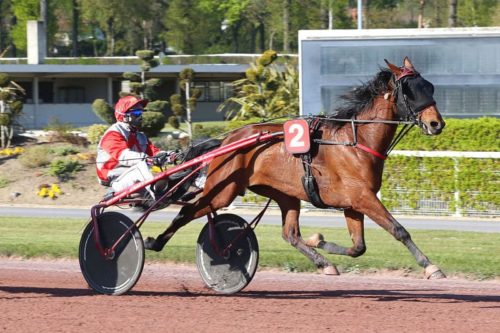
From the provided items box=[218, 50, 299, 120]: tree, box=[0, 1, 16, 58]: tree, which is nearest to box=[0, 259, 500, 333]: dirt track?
box=[218, 50, 299, 120]: tree

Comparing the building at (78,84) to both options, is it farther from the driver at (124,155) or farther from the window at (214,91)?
the driver at (124,155)

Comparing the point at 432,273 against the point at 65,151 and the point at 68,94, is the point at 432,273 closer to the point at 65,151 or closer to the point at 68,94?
the point at 65,151

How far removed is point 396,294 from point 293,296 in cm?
96

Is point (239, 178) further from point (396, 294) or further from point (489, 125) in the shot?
point (489, 125)

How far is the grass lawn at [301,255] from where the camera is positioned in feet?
31.9

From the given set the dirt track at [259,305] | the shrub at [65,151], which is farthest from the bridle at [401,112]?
the shrub at [65,151]

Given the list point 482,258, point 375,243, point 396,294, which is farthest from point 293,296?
point 375,243

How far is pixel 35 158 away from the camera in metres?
22.5

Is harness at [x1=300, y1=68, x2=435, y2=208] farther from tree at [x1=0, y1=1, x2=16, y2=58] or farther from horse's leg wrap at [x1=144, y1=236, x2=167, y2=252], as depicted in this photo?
tree at [x1=0, y1=1, x2=16, y2=58]

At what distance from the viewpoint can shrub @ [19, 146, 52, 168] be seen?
22.4 m

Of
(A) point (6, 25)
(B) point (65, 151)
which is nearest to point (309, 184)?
(B) point (65, 151)

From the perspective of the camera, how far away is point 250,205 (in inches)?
707

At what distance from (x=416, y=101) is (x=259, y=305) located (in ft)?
6.89

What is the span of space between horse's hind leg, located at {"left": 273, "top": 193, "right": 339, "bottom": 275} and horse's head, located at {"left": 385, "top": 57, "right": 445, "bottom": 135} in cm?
133
